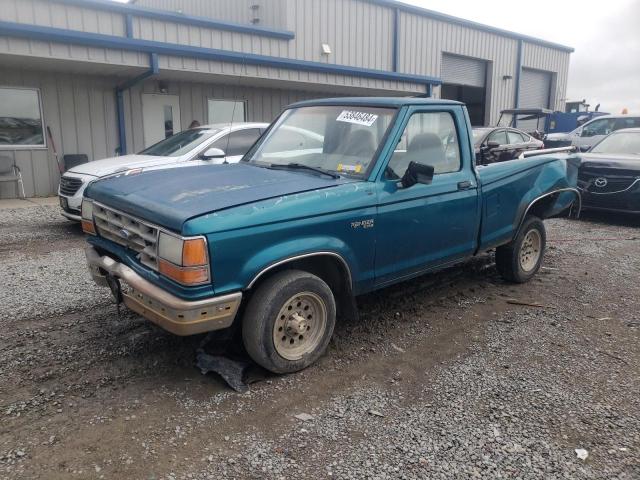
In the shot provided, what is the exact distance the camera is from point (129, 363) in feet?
12.1

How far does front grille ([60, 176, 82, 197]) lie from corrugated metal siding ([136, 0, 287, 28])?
9480mm

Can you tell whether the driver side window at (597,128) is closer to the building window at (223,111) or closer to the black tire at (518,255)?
the building window at (223,111)

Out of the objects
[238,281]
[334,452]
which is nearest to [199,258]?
[238,281]

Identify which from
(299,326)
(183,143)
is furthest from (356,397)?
(183,143)

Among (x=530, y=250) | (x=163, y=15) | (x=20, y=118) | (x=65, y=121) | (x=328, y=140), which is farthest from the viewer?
(x=65, y=121)

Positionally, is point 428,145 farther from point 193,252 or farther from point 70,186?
point 70,186

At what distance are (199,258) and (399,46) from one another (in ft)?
55.6

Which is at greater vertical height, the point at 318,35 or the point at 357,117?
the point at 318,35

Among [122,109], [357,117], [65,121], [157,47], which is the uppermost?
[157,47]

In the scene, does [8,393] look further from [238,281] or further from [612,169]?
[612,169]

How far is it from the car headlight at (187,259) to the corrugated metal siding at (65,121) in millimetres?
10198

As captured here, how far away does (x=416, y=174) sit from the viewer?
3875 mm

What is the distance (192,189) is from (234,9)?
15870 mm

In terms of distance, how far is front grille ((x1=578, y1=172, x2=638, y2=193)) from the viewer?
8.80 m
